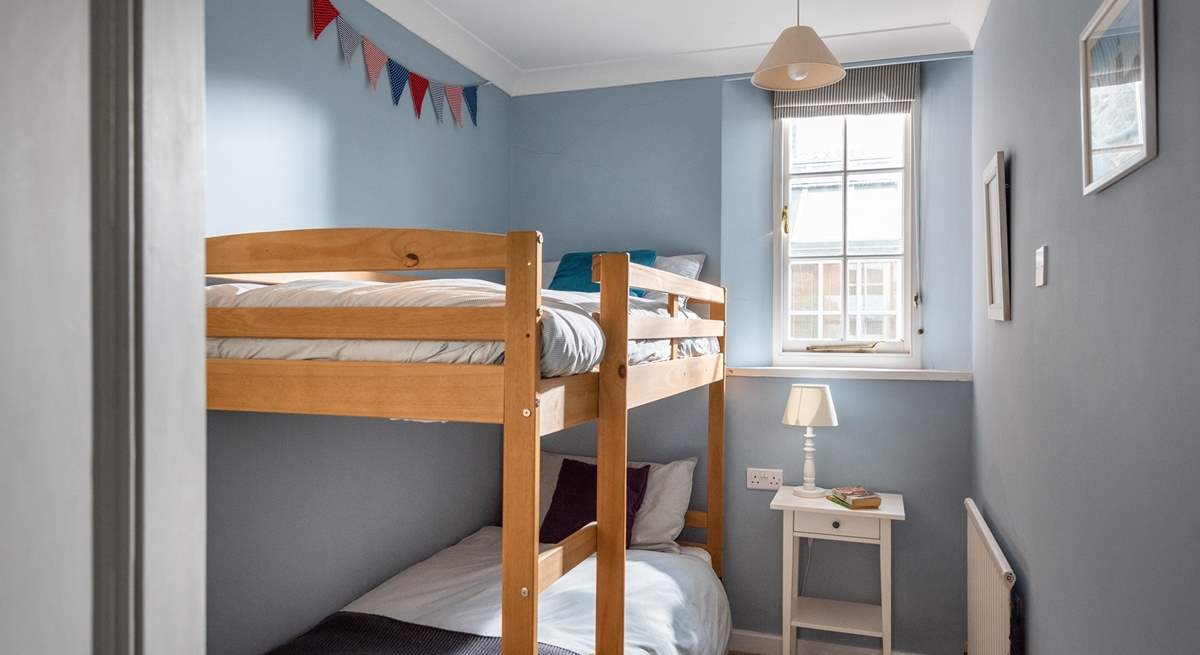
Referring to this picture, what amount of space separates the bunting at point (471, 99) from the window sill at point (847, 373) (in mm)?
1506

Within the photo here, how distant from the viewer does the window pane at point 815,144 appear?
3.47 metres

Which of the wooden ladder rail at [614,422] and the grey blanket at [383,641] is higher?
the wooden ladder rail at [614,422]

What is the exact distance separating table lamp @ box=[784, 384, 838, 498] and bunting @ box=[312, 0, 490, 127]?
174cm

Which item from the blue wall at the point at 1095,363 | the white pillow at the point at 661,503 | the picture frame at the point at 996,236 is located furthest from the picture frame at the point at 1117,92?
the white pillow at the point at 661,503

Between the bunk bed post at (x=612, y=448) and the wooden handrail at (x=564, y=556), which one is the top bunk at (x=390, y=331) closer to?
the bunk bed post at (x=612, y=448)

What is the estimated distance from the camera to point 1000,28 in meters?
2.41

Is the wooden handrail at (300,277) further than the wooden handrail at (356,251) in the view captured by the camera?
Yes

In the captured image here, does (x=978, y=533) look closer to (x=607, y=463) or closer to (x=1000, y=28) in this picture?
(x=607, y=463)

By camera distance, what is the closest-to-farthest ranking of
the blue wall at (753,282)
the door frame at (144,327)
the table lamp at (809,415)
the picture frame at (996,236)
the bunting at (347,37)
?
the door frame at (144,327)
the picture frame at (996,236)
the bunting at (347,37)
the table lamp at (809,415)
the blue wall at (753,282)

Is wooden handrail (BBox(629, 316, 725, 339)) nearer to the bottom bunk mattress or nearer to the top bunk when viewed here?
the top bunk

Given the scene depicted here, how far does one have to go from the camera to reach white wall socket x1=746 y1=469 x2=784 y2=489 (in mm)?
3244

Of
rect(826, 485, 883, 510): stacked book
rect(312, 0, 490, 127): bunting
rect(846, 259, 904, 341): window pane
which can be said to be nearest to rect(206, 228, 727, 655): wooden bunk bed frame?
rect(312, 0, 490, 127): bunting

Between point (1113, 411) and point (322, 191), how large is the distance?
6.93ft

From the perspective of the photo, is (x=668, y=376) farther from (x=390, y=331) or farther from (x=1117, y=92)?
(x=1117, y=92)
